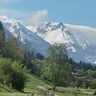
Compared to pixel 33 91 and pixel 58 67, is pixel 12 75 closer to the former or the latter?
pixel 33 91

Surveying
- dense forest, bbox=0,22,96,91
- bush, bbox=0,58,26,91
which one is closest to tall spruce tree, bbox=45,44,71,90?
dense forest, bbox=0,22,96,91

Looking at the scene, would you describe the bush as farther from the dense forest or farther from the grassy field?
the grassy field

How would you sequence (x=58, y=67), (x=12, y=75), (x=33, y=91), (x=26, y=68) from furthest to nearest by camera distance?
1. (x=26, y=68)
2. (x=58, y=67)
3. (x=33, y=91)
4. (x=12, y=75)

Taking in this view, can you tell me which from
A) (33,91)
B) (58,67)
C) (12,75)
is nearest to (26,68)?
(58,67)

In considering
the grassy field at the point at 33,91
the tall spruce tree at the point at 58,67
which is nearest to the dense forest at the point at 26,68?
the tall spruce tree at the point at 58,67

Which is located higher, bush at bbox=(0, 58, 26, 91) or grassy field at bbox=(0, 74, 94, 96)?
bush at bbox=(0, 58, 26, 91)

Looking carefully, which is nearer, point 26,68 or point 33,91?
point 33,91

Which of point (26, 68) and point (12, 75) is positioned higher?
point (26, 68)

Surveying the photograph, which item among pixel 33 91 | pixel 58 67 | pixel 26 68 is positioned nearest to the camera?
pixel 33 91

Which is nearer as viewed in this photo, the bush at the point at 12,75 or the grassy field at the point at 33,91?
the grassy field at the point at 33,91

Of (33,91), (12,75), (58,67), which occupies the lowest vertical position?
(33,91)

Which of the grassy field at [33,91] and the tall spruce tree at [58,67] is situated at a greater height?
the tall spruce tree at [58,67]

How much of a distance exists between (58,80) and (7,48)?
130 feet

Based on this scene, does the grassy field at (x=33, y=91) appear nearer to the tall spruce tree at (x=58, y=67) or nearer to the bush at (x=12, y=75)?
the bush at (x=12, y=75)
